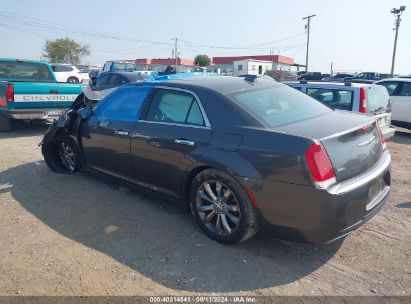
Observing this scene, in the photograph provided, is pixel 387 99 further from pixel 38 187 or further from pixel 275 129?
pixel 38 187

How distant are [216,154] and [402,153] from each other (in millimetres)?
5948

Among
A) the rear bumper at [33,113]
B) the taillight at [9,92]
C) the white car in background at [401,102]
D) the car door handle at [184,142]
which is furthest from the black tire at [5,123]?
the white car in background at [401,102]

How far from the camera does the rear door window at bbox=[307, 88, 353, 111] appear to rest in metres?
7.21

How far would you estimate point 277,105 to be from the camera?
151 inches

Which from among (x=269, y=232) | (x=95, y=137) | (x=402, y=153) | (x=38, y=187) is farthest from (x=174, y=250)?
(x=402, y=153)

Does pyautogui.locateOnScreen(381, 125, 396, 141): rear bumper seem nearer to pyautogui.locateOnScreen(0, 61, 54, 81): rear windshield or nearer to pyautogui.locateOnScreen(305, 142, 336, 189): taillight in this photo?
pyautogui.locateOnScreen(305, 142, 336, 189): taillight

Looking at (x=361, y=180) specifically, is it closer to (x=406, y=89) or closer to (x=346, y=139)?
(x=346, y=139)

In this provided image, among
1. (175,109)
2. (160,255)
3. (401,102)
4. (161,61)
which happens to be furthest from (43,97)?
(161,61)

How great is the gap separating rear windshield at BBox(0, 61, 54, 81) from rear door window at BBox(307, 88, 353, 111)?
7.32m

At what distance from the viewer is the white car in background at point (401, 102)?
1016cm

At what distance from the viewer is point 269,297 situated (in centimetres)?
289

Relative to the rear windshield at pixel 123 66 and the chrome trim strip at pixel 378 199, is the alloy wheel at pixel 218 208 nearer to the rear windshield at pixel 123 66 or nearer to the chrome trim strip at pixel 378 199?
the chrome trim strip at pixel 378 199

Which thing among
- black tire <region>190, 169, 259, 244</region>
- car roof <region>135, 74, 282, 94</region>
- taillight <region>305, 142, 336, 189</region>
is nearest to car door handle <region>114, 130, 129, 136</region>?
car roof <region>135, 74, 282, 94</region>

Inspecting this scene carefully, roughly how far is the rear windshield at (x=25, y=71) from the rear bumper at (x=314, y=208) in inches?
357
